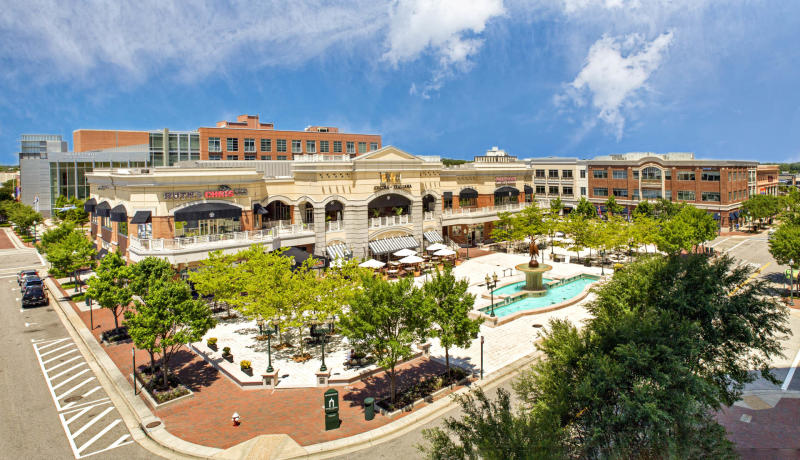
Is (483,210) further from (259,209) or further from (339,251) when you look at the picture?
(259,209)

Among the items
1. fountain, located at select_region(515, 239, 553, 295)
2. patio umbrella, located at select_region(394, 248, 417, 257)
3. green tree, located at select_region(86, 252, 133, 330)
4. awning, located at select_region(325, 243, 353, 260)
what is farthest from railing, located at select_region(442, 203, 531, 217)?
green tree, located at select_region(86, 252, 133, 330)

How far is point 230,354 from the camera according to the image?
27328mm

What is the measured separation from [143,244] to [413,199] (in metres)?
27.1

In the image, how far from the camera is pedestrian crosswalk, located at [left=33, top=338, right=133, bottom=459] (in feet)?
62.2

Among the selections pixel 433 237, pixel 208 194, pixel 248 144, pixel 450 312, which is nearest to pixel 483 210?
pixel 433 237

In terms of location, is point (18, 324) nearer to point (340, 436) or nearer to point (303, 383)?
point (303, 383)

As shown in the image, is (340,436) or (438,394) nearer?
(340,436)

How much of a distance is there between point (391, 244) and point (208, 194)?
18.7 metres

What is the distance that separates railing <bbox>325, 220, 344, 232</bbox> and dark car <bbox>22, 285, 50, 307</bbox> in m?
24.4

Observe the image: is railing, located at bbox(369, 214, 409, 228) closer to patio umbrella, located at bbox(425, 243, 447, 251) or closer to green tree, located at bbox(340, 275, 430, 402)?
patio umbrella, located at bbox(425, 243, 447, 251)

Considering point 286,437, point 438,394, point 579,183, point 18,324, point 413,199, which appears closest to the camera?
point 286,437

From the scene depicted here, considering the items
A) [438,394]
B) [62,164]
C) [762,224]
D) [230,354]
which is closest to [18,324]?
[230,354]

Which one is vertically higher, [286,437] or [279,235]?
[279,235]

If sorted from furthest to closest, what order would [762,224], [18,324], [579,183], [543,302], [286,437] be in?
[579,183]
[762,224]
[543,302]
[18,324]
[286,437]
